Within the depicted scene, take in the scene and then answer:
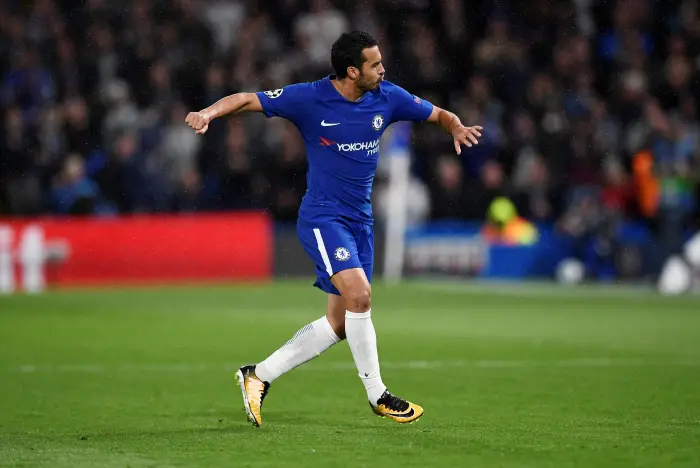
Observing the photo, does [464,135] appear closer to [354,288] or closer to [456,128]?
[456,128]

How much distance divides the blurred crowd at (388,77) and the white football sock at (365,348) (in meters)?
14.6

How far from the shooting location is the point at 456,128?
8406 millimetres

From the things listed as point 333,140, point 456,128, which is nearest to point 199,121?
point 333,140

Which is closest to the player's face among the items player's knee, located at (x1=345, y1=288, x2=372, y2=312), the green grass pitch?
player's knee, located at (x1=345, y1=288, x2=372, y2=312)

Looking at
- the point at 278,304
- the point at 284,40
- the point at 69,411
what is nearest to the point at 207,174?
the point at 284,40

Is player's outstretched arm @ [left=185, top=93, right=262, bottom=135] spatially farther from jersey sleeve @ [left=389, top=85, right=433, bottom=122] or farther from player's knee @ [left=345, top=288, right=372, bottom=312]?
player's knee @ [left=345, top=288, right=372, bottom=312]

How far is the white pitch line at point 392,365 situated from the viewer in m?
11.0

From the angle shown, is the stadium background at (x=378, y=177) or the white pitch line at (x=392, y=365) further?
the stadium background at (x=378, y=177)

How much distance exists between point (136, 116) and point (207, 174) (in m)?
1.53

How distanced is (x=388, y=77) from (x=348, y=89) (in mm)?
16345

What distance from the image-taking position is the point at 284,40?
2536cm

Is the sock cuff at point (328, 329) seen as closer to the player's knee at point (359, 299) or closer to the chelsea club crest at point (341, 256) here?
the player's knee at point (359, 299)

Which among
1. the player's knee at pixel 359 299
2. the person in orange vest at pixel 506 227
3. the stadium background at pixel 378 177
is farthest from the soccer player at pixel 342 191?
the person in orange vest at pixel 506 227

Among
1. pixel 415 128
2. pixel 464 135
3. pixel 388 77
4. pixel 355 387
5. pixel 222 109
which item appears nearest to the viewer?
pixel 222 109
